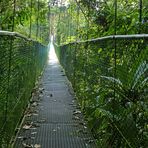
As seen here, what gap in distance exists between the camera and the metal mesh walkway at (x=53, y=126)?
4590 mm

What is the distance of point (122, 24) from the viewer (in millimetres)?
4797

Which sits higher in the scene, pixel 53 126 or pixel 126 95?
pixel 126 95

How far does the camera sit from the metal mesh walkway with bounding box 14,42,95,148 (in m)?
4.59

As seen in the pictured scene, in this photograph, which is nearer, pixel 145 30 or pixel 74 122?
pixel 145 30

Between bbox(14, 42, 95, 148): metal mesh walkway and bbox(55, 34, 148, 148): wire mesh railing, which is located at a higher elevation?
bbox(55, 34, 148, 148): wire mesh railing

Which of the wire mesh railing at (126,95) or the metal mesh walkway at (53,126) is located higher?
the wire mesh railing at (126,95)

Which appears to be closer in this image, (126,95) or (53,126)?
(126,95)

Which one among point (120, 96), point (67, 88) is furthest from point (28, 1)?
point (120, 96)

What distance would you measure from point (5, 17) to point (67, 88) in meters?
3.84

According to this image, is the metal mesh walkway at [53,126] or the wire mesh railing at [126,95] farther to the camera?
the metal mesh walkway at [53,126]

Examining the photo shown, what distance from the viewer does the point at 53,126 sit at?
5543 millimetres

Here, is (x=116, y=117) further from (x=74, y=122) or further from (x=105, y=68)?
(x=74, y=122)

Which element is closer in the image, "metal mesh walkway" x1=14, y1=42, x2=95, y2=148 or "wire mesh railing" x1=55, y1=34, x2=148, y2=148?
"wire mesh railing" x1=55, y1=34, x2=148, y2=148

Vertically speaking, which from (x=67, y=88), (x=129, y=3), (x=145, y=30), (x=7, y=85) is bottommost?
(x=67, y=88)
